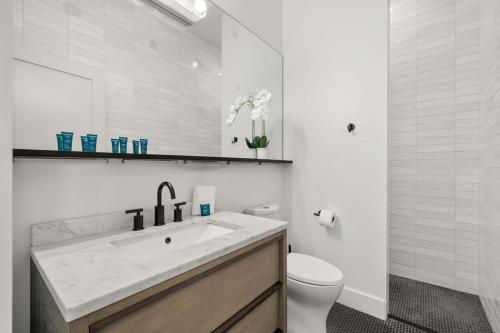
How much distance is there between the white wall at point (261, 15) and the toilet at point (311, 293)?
1.82 m

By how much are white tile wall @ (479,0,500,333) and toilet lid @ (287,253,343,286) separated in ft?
3.14

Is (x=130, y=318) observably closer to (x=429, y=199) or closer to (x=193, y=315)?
(x=193, y=315)

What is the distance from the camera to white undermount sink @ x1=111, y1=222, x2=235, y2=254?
0.98 metres

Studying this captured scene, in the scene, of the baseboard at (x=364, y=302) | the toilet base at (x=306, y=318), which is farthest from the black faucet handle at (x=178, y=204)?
the baseboard at (x=364, y=302)

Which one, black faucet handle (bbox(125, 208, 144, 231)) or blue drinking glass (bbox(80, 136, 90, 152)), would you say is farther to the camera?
black faucet handle (bbox(125, 208, 144, 231))

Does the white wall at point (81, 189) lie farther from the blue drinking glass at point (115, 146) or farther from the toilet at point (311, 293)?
the toilet at point (311, 293)

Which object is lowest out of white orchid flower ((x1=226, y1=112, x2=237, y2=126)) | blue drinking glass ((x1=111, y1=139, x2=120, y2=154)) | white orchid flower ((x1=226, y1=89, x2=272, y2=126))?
blue drinking glass ((x1=111, y1=139, x2=120, y2=154))

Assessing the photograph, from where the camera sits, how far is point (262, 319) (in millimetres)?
1067

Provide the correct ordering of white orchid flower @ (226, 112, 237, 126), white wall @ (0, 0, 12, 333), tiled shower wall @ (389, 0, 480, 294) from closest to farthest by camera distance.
Answer: white wall @ (0, 0, 12, 333), white orchid flower @ (226, 112, 237, 126), tiled shower wall @ (389, 0, 480, 294)

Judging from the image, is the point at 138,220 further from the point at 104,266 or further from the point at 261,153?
the point at 261,153

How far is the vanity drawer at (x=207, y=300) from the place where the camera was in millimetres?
613

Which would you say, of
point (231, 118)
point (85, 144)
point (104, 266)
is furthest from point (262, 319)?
point (231, 118)

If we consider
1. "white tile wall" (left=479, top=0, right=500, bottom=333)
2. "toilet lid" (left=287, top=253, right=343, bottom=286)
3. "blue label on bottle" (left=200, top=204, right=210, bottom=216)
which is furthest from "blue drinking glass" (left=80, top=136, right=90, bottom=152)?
"white tile wall" (left=479, top=0, right=500, bottom=333)

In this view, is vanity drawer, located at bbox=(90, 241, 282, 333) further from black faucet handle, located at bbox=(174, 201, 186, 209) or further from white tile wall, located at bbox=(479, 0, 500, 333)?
white tile wall, located at bbox=(479, 0, 500, 333)
